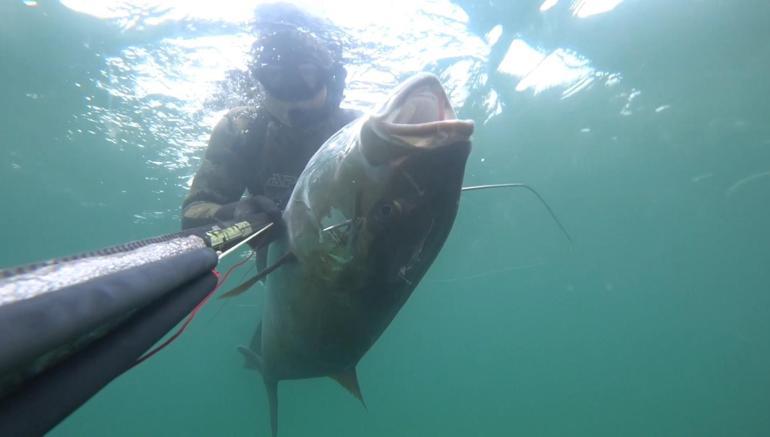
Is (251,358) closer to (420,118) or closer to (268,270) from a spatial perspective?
(268,270)

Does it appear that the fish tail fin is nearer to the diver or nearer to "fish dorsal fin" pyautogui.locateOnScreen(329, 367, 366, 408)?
"fish dorsal fin" pyautogui.locateOnScreen(329, 367, 366, 408)

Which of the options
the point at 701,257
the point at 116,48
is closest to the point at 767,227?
the point at 701,257

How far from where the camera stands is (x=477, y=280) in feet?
98.5

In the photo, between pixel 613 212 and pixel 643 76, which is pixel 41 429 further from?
pixel 613 212

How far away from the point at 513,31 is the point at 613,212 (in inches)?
522

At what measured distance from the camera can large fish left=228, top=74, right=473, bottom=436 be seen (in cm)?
163

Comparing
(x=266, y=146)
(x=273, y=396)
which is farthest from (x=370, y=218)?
Result: (x=273, y=396)

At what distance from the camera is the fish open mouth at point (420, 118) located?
1554 millimetres

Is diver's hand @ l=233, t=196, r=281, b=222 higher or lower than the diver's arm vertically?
higher

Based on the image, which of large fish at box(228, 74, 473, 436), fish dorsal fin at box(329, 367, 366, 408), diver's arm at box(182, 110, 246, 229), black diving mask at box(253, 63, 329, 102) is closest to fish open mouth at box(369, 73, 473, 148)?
large fish at box(228, 74, 473, 436)

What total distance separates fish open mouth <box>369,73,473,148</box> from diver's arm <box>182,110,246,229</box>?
A: 2011 millimetres

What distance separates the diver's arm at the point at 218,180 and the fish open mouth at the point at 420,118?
201cm

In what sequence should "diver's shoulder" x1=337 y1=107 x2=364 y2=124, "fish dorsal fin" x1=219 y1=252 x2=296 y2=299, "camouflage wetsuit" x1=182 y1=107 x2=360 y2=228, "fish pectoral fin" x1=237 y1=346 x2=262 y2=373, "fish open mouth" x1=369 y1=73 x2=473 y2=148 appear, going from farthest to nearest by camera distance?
"fish pectoral fin" x1=237 y1=346 x2=262 y2=373 → "diver's shoulder" x1=337 y1=107 x2=364 y2=124 → "camouflage wetsuit" x1=182 y1=107 x2=360 y2=228 → "fish dorsal fin" x1=219 y1=252 x2=296 y2=299 → "fish open mouth" x1=369 y1=73 x2=473 y2=148

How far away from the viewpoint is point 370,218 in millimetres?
1857
